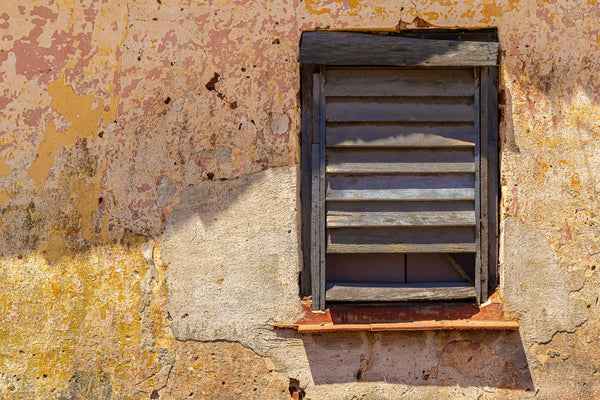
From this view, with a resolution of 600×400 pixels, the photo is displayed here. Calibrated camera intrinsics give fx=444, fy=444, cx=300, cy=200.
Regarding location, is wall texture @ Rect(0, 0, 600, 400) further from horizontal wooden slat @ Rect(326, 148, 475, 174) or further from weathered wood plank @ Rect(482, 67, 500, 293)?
horizontal wooden slat @ Rect(326, 148, 475, 174)

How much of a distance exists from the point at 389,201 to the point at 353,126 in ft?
1.37

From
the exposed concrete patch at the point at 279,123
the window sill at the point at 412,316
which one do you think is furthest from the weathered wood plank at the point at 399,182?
the window sill at the point at 412,316

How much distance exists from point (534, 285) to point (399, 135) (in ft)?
3.37

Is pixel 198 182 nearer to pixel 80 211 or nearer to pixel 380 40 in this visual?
pixel 80 211

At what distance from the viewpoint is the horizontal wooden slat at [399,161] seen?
7.25 ft

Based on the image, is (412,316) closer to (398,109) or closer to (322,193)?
(322,193)

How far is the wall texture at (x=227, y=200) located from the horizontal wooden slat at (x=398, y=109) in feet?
0.67

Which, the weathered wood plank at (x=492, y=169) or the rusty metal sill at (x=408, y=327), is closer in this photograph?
the rusty metal sill at (x=408, y=327)

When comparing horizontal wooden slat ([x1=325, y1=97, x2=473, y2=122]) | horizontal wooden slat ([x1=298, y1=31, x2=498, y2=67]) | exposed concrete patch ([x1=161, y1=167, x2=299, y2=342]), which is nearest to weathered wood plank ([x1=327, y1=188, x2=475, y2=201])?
exposed concrete patch ([x1=161, y1=167, x2=299, y2=342])

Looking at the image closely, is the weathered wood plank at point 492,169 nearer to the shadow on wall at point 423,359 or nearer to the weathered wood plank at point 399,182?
the weathered wood plank at point 399,182

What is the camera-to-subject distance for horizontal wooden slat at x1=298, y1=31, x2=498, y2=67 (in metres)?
2.17

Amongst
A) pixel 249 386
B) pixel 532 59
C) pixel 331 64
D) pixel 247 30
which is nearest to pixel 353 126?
pixel 331 64

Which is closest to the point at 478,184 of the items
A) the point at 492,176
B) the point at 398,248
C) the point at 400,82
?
the point at 492,176

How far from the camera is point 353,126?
2232 mm
